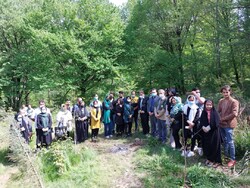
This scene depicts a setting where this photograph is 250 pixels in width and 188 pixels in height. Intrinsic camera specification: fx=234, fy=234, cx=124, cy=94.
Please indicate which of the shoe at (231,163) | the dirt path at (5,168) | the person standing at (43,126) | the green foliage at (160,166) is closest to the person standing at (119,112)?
the green foliage at (160,166)

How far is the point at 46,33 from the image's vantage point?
1505cm

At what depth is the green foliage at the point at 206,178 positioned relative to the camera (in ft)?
16.6

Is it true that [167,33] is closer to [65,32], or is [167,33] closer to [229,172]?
[65,32]

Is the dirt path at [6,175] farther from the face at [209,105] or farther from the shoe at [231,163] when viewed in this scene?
the shoe at [231,163]

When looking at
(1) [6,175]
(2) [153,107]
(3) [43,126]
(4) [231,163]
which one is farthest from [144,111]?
(1) [6,175]

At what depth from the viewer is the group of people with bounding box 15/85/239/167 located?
5.93 metres

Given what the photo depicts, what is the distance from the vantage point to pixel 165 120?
25.3 ft

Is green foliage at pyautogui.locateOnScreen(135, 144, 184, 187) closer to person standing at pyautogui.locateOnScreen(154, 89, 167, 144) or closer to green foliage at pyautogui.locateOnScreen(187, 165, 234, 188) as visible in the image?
green foliage at pyautogui.locateOnScreen(187, 165, 234, 188)

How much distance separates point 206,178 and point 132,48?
1255cm

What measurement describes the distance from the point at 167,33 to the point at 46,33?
26.6ft

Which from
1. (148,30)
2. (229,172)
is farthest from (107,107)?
(148,30)

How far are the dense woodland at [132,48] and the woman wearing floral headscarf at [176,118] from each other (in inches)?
307

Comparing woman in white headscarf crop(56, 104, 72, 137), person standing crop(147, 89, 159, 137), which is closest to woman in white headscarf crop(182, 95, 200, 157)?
person standing crop(147, 89, 159, 137)

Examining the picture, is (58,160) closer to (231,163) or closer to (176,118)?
(176,118)
